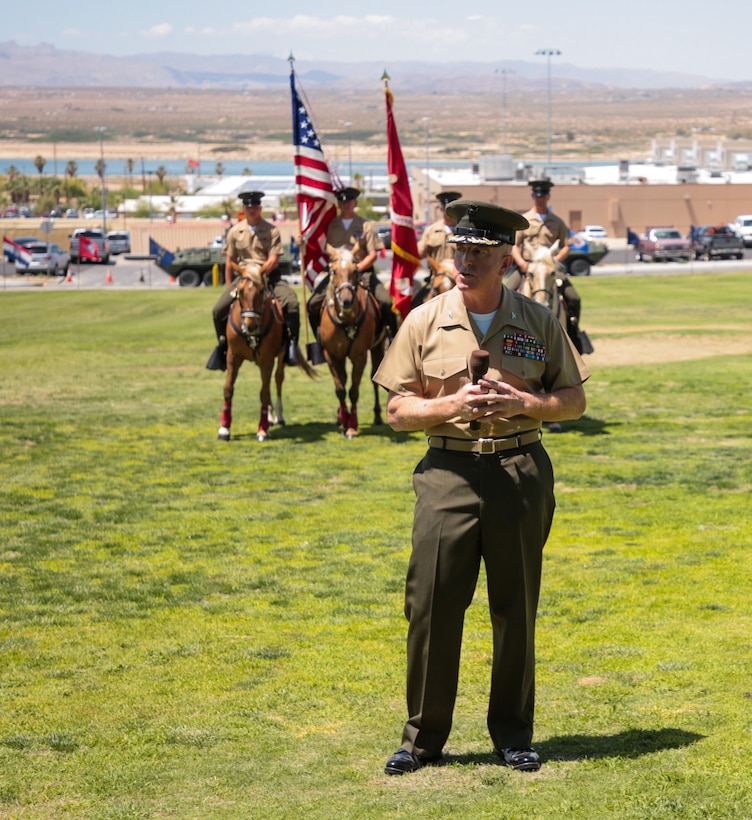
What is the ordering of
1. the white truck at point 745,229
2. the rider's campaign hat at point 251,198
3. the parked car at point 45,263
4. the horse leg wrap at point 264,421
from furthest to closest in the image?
the white truck at point 745,229 < the parked car at point 45,263 < the horse leg wrap at point 264,421 < the rider's campaign hat at point 251,198

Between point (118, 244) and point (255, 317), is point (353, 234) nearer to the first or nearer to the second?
point (255, 317)

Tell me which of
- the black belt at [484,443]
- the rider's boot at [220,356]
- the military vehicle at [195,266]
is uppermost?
the black belt at [484,443]

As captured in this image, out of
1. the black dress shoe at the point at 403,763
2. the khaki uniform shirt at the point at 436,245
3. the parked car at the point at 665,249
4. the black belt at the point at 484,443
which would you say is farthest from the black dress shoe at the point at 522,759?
the parked car at the point at 665,249

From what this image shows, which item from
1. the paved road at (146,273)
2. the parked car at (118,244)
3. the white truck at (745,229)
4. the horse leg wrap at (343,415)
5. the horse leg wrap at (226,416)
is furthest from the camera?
the parked car at (118,244)

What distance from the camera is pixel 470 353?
5.67 meters

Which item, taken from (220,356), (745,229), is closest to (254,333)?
(220,356)

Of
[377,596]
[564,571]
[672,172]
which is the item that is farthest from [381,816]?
[672,172]

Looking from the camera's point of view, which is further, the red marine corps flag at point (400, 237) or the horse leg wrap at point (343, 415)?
the red marine corps flag at point (400, 237)

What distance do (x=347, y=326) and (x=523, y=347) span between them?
416 inches

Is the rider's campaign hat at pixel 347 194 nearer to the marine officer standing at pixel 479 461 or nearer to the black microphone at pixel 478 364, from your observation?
the marine officer standing at pixel 479 461

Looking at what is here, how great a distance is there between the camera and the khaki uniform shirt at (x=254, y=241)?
15961 mm

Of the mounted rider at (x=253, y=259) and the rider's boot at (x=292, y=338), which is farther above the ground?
the mounted rider at (x=253, y=259)

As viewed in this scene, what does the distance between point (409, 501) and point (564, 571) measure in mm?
2973

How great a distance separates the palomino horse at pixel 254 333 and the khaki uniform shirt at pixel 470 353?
390 inches
